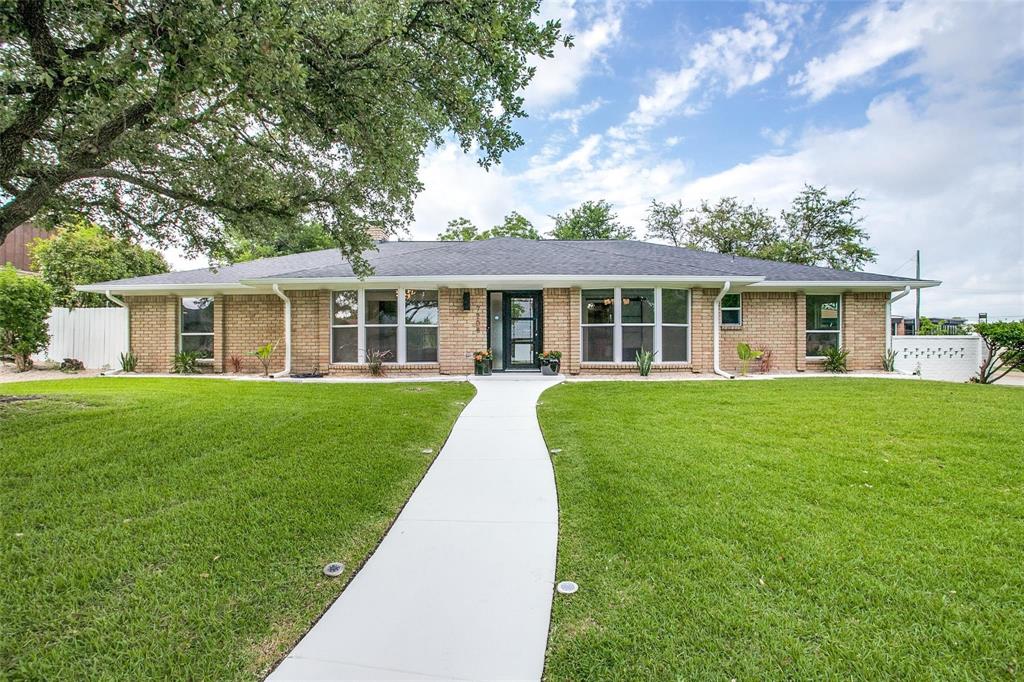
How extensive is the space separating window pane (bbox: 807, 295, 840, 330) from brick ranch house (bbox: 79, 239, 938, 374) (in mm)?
37

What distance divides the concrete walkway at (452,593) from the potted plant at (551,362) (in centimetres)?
681

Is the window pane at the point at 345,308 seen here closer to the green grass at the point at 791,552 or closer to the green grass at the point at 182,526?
the green grass at the point at 182,526

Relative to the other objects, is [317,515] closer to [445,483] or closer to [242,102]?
[445,483]

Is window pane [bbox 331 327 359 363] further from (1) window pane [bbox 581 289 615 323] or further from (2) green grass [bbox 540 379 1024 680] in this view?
(2) green grass [bbox 540 379 1024 680]

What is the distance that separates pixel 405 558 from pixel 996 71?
51.2 ft

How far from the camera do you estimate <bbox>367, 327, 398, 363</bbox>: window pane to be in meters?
11.5

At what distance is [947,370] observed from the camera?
12148 millimetres

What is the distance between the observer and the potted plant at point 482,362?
11.0 meters

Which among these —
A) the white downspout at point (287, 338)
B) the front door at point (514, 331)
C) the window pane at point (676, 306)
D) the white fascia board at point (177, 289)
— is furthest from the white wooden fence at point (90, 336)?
the window pane at point (676, 306)

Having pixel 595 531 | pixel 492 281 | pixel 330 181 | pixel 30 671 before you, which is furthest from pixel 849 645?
pixel 492 281

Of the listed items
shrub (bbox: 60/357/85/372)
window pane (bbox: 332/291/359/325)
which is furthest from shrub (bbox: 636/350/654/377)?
shrub (bbox: 60/357/85/372)

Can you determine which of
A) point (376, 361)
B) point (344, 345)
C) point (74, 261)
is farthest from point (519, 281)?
point (74, 261)

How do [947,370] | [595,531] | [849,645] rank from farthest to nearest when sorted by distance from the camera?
[947,370]
[595,531]
[849,645]

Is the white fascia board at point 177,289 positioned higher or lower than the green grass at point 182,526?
higher
